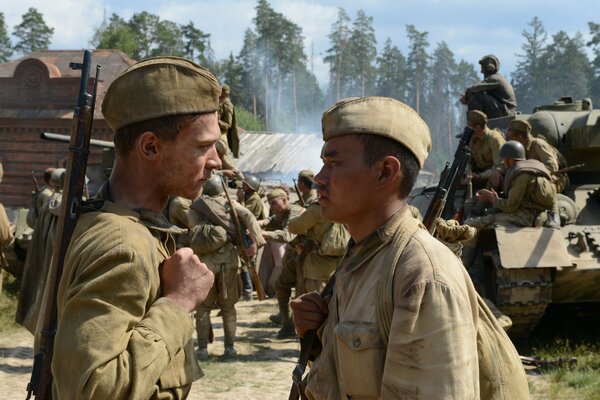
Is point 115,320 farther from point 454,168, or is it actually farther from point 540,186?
point 540,186

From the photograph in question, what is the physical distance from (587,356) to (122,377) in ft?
23.6

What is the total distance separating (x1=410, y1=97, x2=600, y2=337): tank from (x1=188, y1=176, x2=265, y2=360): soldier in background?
2.26m

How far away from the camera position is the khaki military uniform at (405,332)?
198 cm

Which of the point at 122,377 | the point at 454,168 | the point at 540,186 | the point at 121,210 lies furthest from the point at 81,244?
the point at 540,186

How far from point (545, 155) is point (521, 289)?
205cm

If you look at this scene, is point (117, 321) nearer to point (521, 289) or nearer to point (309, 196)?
point (521, 289)

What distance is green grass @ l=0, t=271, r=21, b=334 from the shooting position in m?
10.8

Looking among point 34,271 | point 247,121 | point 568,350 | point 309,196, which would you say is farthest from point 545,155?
point 247,121

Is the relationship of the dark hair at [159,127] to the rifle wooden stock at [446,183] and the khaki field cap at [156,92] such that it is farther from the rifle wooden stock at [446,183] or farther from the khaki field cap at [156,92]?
the rifle wooden stock at [446,183]

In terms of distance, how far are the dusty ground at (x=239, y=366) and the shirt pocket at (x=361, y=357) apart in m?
5.50

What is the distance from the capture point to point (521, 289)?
827 cm

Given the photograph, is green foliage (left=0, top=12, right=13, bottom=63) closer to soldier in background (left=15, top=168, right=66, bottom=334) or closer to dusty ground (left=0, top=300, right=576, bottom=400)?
dusty ground (left=0, top=300, right=576, bottom=400)

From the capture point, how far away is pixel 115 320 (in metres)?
2.14

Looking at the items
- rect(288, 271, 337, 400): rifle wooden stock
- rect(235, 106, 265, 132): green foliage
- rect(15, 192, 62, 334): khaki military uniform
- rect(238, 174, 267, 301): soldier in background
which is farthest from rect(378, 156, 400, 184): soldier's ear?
rect(235, 106, 265, 132): green foliage
